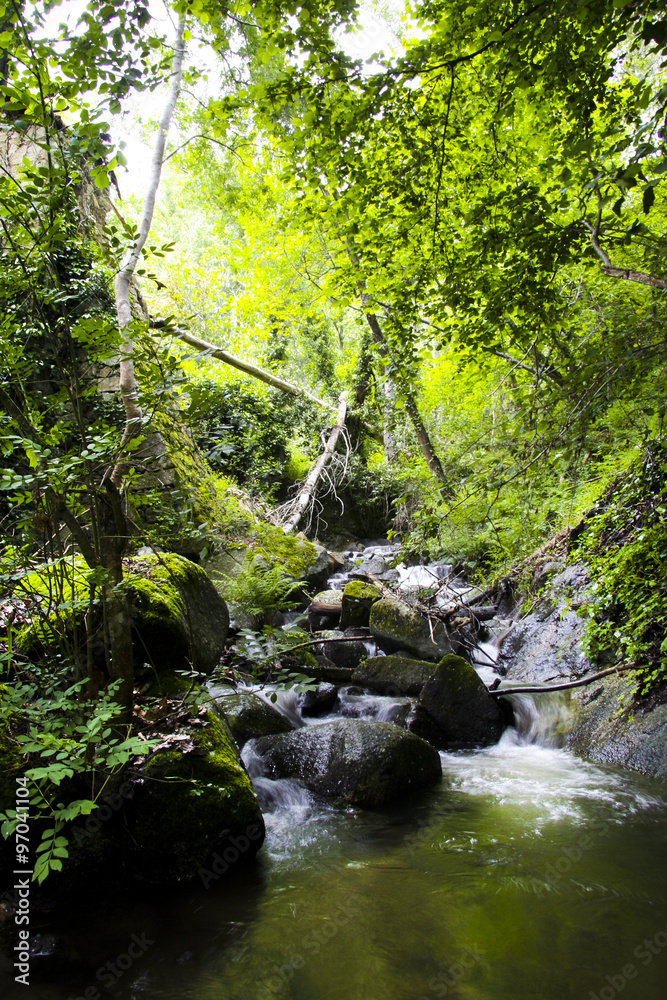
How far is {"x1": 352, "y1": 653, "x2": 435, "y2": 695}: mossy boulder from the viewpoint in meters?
6.56

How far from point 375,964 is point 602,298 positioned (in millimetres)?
5039

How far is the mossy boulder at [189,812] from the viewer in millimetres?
3303

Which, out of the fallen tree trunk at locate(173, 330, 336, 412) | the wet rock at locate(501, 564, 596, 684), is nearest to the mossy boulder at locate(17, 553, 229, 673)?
the wet rock at locate(501, 564, 596, 684)

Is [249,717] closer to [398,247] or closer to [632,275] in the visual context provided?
[398,247]

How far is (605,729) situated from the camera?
5281 millimetres

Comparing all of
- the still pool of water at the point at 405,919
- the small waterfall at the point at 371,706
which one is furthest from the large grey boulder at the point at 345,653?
the still pool of water at the point at 405,919

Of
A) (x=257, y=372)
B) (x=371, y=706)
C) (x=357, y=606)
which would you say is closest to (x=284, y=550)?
(x=357, y=606)

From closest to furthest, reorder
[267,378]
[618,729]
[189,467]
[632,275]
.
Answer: [632,275], [618,729], [189,467], [267,378]

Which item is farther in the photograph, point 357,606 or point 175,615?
point 357,606

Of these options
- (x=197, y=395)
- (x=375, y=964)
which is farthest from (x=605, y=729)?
(x=197, y=395)

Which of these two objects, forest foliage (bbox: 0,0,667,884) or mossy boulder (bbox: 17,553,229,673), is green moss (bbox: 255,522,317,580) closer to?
mossy boulder (bbox: 17,553,229,673)

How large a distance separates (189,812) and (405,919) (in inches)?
58.1

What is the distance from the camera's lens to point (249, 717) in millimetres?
5527

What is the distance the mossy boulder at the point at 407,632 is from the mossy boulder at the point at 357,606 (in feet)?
1.70
